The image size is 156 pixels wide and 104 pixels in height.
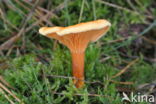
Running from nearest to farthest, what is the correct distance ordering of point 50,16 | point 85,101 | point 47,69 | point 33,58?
point 85,101 → point 47,69 → point 33,58 → point 50,16

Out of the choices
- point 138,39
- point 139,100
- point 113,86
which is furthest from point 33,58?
point 138,39

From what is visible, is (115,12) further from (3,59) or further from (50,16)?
(3,59)

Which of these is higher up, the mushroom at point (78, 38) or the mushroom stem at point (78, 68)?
the mushroom at point (78, 38)

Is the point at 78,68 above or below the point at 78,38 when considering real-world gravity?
below

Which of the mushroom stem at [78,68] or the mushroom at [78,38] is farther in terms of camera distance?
the mushroom stem at [78,68]

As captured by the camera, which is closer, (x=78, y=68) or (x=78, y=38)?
(x=78, y=38)
